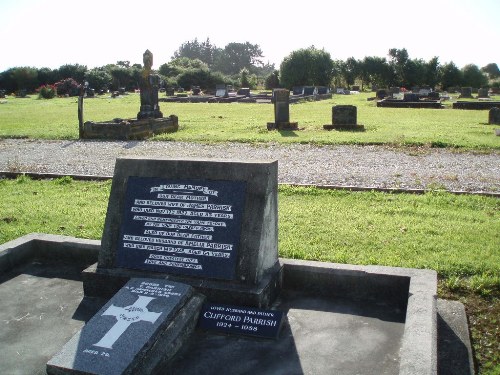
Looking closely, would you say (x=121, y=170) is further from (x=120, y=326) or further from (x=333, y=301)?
(x=333, y=301)

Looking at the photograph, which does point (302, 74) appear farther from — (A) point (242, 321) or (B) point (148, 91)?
(A) point (242, 321)

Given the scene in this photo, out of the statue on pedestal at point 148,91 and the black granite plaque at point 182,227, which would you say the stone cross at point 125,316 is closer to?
the black granite plaque at point 182,227

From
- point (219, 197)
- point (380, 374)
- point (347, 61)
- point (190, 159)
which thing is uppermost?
point (347, 61)

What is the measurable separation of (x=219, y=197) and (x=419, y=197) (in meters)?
5.02

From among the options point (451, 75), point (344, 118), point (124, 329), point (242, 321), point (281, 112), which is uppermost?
point (451, 75)

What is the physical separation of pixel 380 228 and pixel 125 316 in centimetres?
396

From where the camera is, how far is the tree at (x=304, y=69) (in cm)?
6469

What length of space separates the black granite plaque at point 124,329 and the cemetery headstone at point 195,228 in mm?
265

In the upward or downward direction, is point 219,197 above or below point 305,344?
above

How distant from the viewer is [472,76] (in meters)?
→ 62.0

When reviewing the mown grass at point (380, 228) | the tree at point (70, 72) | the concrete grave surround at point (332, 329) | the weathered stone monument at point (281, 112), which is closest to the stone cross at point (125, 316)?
the concrete grave surround at point (332, 329)

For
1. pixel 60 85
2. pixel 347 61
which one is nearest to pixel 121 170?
pixel 60 85

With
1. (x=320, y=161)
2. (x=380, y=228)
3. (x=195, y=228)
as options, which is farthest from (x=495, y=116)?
(x=195, y=228)

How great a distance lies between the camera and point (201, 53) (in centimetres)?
13238
